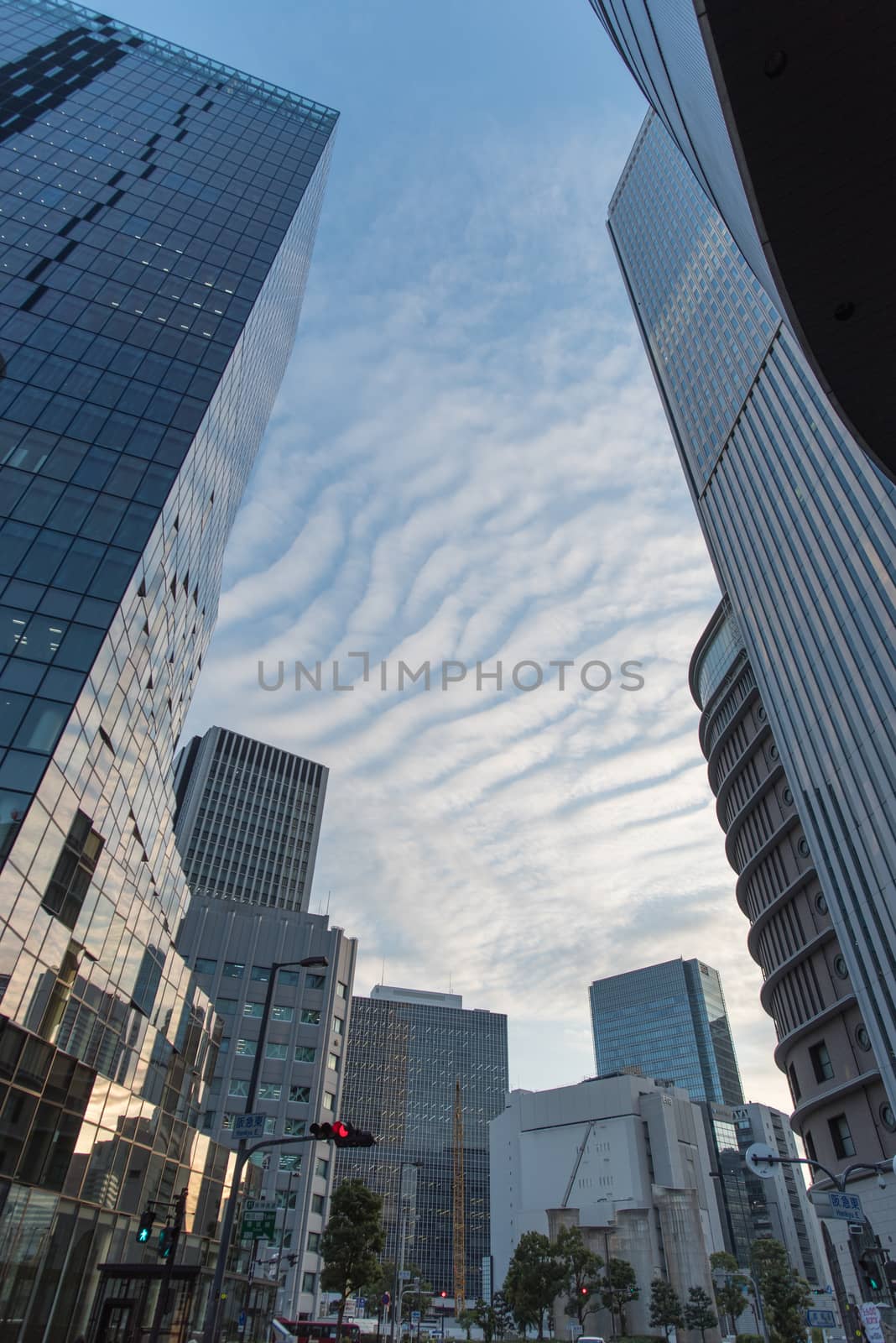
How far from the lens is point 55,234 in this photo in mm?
47469

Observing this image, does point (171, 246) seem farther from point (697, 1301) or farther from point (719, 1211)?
point (719, 1211)

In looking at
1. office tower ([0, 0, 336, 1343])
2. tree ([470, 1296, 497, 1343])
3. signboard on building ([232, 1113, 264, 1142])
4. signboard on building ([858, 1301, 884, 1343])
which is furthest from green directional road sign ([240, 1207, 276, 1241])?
tree ([470, 1296, 497, 1343])

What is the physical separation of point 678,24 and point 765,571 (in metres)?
49.1

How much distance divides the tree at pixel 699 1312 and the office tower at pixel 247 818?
252ft

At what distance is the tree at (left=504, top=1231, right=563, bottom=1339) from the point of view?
73.8 m

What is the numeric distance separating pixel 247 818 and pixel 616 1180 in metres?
82.9

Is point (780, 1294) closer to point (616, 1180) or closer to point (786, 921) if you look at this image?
point (616, 1180)

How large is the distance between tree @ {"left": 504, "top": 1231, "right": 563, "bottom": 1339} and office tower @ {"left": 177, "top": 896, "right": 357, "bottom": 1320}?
20.5 m

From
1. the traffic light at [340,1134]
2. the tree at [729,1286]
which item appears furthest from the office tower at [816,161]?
the tree at [729,1286]

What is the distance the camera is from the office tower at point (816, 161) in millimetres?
13953

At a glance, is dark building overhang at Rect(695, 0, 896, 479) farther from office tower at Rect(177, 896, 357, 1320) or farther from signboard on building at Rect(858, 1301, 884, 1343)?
office tower at Rect(177, 896, 357, 1320)

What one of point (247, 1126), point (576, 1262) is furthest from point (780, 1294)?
point (247, 1126)

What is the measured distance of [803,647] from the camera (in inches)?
2190

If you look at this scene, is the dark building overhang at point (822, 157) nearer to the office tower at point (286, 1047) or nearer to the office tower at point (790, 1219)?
the office tower at point (286, 1047)
